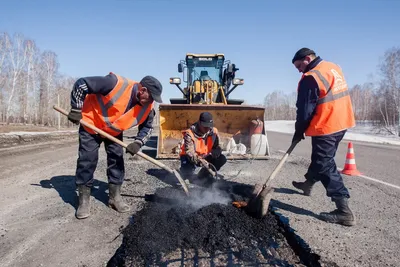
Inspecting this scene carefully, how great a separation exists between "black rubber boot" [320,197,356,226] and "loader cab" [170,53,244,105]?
616 centimetres

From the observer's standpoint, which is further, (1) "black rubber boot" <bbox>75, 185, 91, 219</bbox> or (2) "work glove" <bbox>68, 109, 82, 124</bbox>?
(1) "black rubber boot" <bbox>75, 185, 91, 219</bbox>

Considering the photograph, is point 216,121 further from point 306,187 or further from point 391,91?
point 391,91

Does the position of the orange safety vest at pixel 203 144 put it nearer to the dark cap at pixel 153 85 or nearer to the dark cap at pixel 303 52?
the dark cap at pixel 153 85

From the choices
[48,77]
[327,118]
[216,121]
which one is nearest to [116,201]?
[327,118]

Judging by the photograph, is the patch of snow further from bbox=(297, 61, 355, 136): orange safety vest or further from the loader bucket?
bbox=(297, 61, 355, 136): orange safety vest

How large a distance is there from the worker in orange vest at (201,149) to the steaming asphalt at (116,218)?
45 cm

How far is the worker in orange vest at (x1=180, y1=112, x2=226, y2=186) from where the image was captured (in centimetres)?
429

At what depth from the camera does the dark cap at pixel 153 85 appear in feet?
10.7

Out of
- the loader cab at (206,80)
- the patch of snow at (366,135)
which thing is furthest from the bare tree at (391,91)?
the loader cab at (206,80)

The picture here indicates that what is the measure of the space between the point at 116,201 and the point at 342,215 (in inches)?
95.6

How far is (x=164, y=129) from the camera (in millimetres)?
7270

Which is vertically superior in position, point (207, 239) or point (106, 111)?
point (106, 111)

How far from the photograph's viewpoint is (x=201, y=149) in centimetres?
460

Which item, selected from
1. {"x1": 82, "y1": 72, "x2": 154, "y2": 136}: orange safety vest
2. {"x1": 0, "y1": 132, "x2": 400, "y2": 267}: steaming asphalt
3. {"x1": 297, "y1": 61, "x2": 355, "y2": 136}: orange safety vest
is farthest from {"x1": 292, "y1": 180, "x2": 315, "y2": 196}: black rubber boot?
{"x1": 82, "y1": 72, "x2": 154, "y2": 136}: orange safety vest
